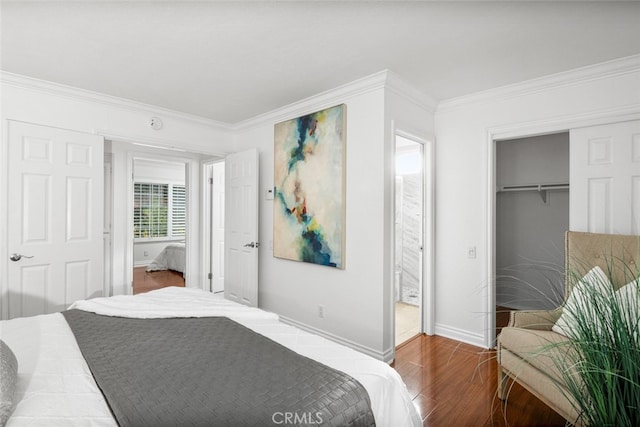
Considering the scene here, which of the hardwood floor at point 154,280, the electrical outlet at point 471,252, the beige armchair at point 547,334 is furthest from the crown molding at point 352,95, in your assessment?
the hardwood floor at point 154,280

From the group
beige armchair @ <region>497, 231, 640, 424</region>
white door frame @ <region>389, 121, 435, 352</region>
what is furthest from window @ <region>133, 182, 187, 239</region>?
beige armchair @ <region>497, 231, 640, 424</region>

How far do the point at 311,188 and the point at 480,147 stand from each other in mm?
1692

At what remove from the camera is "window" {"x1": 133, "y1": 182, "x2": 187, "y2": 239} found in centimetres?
740

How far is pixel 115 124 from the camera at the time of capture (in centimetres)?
338

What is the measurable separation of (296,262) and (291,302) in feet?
1.52

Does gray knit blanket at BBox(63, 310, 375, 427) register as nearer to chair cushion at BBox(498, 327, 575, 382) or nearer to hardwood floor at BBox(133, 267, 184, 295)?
chair cushion at BBox(498, 327, 575, 382)

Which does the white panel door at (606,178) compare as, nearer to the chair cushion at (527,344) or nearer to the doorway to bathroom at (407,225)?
the chair cushion at (527,344)

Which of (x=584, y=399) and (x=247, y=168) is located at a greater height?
(x=247, y=168)

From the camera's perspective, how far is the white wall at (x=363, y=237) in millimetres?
2775

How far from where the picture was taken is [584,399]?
788 mm

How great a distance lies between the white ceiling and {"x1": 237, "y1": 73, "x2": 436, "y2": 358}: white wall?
0.68ft

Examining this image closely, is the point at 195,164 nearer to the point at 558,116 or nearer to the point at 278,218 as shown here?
the point at 278,218

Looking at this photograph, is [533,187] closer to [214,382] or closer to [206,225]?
[214,382]

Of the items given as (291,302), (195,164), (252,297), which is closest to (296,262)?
(291,302)
